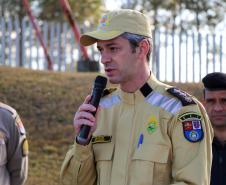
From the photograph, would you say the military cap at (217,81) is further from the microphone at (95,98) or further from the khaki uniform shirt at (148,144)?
the microphone at (95,98)

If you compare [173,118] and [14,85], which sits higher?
[14,85]

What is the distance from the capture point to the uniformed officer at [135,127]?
9.54 feet

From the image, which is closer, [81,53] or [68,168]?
[68,168]

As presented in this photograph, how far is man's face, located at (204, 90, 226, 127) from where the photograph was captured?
165 inches

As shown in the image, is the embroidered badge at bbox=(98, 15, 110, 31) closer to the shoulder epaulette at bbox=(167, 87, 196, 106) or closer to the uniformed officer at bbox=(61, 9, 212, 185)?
the uniformed officer at bbox=(61, 9, 212, 185)

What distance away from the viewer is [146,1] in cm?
2358

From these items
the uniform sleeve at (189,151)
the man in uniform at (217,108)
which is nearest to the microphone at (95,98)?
the uniform sleeve at (189,151)

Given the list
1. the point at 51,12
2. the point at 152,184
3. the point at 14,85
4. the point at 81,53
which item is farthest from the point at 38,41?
the point at 152,184

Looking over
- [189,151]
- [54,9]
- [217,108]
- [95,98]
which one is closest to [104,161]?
[95,98]

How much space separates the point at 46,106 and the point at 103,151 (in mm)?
6603

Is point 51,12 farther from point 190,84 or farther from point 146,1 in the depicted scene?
point 190,84

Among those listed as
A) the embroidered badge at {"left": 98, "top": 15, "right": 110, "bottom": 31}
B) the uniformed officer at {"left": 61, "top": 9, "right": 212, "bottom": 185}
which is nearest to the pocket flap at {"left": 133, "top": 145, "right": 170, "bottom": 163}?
Answer: the uniformed officer at {"left": 61, "top": 9, "right": 212, "bottom": 185}

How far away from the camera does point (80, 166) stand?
3.06m

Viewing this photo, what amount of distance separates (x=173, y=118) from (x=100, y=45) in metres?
0.53
